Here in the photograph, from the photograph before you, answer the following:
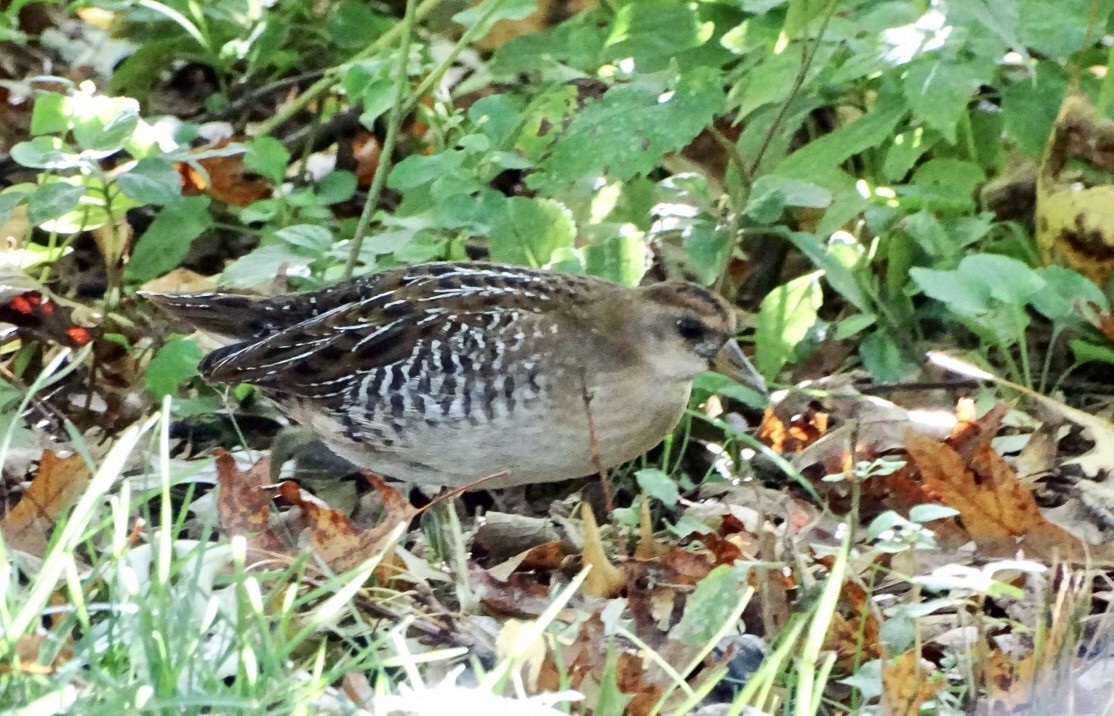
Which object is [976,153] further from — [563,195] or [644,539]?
[644,539]

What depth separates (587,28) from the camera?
3900 millimetres

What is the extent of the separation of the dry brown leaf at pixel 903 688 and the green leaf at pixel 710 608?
0.92 feet

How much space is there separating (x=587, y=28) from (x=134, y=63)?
5.95 feet

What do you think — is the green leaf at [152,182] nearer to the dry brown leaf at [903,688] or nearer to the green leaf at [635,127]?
the green leaf at [635,127]

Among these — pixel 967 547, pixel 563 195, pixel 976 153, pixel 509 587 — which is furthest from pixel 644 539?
pixel 976 153

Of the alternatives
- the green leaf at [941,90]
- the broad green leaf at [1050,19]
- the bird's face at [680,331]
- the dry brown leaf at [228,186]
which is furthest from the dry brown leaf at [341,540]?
the dry brown leaf at [228,186]

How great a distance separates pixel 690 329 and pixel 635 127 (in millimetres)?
492

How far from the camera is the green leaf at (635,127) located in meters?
3.46

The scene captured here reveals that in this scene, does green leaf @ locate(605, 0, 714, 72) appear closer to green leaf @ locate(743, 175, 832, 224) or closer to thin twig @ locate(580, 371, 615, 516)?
green leaf @ locate(743, 175, 832, 224)

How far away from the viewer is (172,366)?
3.55m

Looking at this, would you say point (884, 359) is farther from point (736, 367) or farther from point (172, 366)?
point (172, 366)

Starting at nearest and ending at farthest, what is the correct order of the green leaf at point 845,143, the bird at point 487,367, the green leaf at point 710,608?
the green leaf at point 710,608 < the bird at point 487,367 < the green leaf at point 845,143

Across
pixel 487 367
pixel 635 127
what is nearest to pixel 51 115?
pixel 487 367

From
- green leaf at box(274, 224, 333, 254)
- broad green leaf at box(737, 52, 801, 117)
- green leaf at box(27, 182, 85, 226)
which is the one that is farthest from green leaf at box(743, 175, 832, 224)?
green leaf at box(27, 182, 85, 226)
